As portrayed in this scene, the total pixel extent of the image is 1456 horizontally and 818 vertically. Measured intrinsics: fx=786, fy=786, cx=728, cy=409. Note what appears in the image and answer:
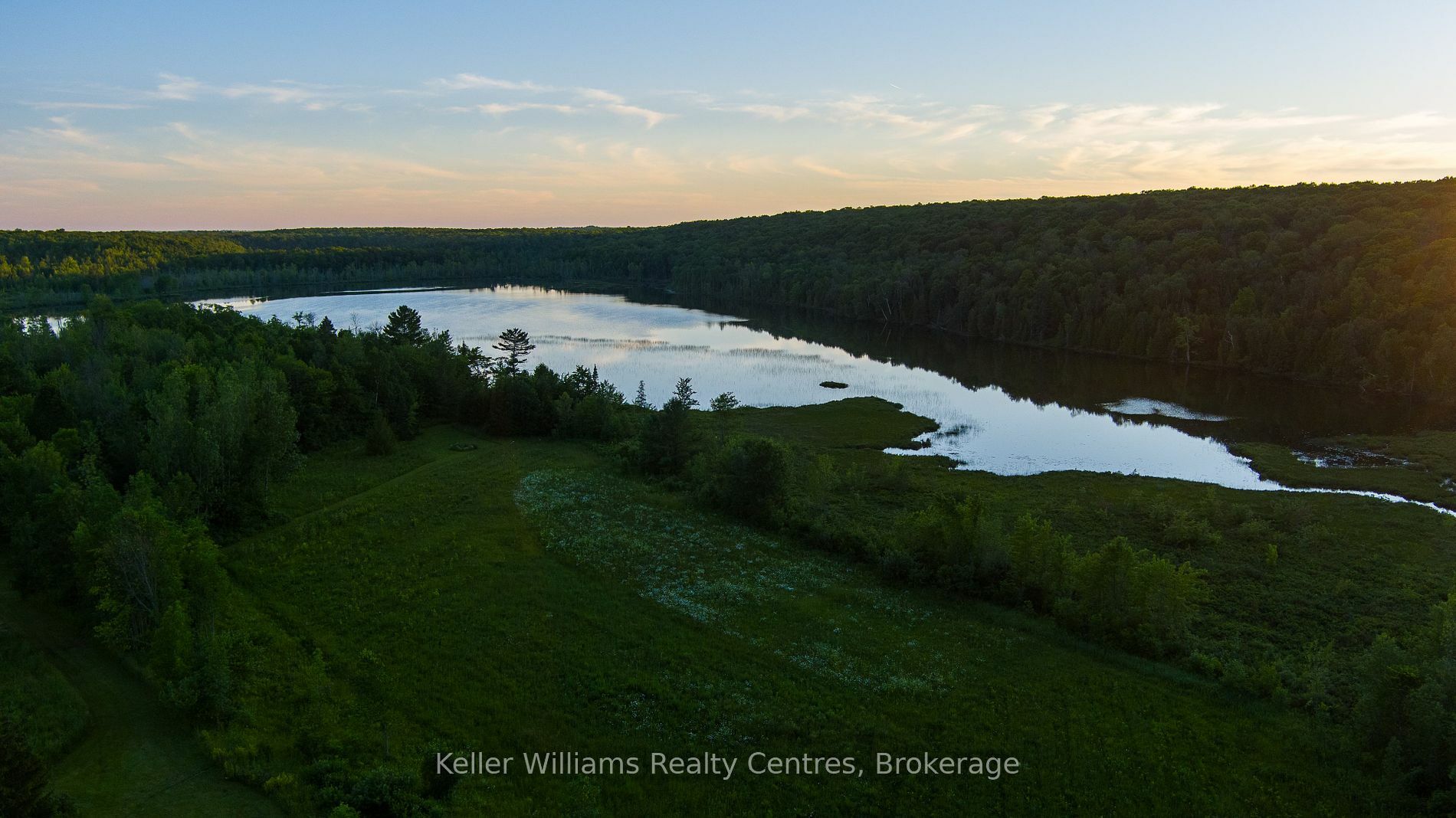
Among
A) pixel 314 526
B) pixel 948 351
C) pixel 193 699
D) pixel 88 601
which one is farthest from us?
pixel 948 351

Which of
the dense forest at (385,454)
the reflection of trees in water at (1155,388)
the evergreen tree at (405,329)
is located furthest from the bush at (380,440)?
the reflection of trees in water at (1155,388)

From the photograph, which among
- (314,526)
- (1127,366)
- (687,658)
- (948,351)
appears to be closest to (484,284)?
(948,351)

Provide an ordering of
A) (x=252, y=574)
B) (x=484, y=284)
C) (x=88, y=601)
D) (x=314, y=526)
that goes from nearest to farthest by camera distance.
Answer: (x=88, y=601) → (x=252, y=574) → (x=314, y=526) → (x=484, y=284)

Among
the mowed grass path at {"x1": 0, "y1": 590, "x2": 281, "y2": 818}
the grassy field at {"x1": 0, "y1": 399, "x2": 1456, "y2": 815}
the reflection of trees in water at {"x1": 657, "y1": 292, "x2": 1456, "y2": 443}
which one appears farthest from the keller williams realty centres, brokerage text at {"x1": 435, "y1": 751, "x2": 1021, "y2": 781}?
the reflection of trees in water at {"x1": 657, "y1": 292, "x2": 1456, "y2": 443}

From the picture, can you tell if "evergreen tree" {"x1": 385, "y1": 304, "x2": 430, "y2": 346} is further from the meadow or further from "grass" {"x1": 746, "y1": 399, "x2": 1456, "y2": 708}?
"grass" {"x1": 746, "y1": 399, "x2": 1456, "y2": 708}

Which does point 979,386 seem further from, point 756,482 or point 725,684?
point 725,684

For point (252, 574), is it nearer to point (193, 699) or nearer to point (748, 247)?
point (193, 699)

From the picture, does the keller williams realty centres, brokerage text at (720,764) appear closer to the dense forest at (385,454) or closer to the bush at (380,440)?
the dense forest at (385,454)
